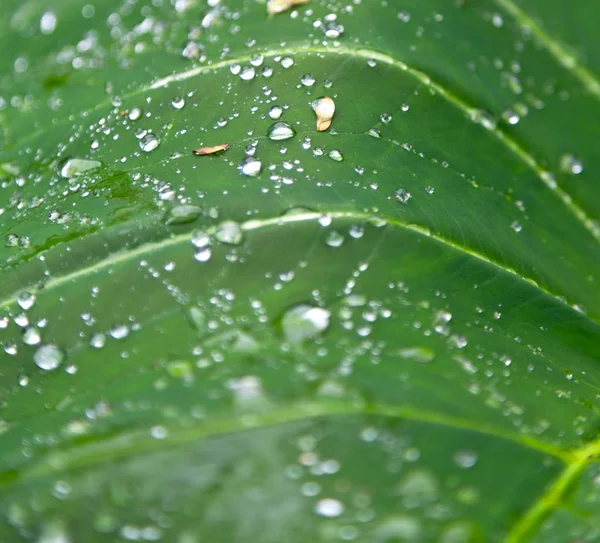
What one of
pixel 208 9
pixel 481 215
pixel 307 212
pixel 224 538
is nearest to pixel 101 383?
pixel 224 538

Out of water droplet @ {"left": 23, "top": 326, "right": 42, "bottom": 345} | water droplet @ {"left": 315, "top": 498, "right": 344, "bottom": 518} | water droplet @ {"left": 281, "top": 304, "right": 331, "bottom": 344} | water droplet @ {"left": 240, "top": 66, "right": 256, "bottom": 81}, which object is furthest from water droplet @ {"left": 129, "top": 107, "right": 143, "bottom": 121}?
water droplet @ {"left": 315, "top": 498, "right": 344, "bottom": 518}

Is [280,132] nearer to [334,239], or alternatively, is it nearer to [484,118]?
[334,239]

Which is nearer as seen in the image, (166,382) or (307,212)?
(166,382)

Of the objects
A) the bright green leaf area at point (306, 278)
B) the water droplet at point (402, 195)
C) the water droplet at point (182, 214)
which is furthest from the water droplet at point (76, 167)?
the water droplet at point (402, 195)

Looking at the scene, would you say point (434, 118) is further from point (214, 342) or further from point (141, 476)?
point (141, 476)

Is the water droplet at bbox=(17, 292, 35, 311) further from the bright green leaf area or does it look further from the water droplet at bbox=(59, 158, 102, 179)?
the water droplet at bbox=(59, 158, 102, 179)

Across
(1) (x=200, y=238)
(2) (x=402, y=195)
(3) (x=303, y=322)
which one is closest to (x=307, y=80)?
(2) (x=402, y=195)

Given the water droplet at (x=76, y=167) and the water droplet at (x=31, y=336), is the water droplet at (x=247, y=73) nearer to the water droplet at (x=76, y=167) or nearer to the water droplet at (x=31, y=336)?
the water droplet at (x=76, y=167)
